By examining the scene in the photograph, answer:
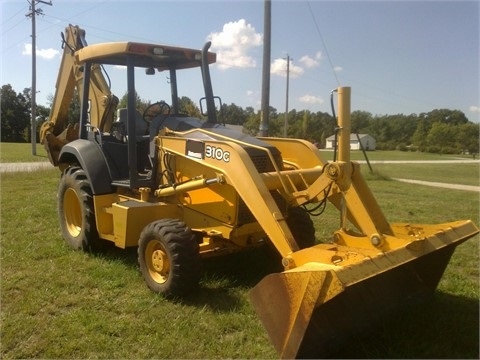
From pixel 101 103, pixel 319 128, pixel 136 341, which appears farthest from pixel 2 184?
pixel 319 128

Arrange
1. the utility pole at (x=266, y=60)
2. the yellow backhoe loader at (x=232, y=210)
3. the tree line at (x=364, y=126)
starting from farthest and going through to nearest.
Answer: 1. the tree line at (x=364, y=126)
2. the utility pole at (x=266, y=60)
3. the yellow backhoe loader at (x=232, y=210)

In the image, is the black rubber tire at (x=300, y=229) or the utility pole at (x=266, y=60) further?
the utility pole at (x=266, y=60)

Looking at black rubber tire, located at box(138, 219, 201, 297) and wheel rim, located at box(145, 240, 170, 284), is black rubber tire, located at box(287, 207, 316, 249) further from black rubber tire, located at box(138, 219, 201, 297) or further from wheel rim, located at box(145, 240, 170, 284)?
wheel rim, located at box(145, 240, 170, 284)

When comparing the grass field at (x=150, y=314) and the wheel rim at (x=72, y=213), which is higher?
the wheel rim at (x=72, y=213)

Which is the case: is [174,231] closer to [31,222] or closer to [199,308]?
[199,308]

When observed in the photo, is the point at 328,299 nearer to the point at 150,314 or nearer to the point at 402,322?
the point at 402,322

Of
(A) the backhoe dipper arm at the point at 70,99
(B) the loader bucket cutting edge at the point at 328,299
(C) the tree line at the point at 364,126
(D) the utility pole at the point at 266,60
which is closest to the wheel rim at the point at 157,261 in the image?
(B) the loader bucket cutting edge at the point at 328,299

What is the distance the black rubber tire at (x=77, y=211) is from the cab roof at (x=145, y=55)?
1.48m

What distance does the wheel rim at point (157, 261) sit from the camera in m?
4.59

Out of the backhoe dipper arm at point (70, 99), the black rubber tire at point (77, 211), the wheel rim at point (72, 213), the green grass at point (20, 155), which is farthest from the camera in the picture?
the green grass at point (20, 155)

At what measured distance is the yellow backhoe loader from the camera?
130 inches

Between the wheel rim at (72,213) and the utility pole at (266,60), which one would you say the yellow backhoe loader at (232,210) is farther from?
the utility pole at (266,60)

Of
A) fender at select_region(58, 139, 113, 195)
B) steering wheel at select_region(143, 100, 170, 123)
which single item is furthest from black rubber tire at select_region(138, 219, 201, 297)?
steering wheel at select_region(143, 100, 170, 123)

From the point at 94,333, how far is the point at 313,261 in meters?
1.92
